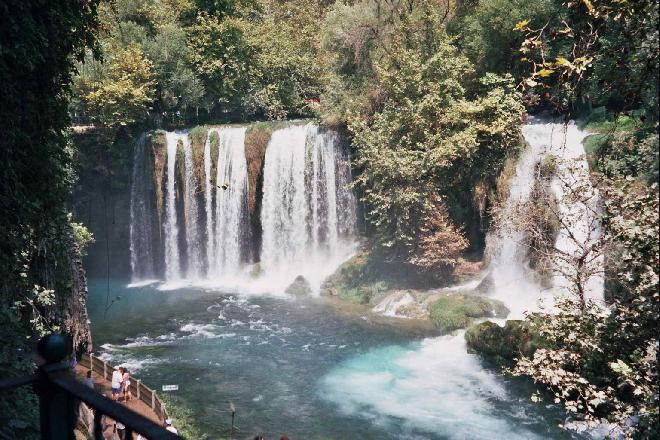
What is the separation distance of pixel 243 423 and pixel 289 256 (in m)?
15.8

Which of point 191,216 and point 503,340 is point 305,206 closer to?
point 191,216

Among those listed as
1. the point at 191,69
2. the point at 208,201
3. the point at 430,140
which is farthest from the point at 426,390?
the point at 191,69

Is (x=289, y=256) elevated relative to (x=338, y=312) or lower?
elevated

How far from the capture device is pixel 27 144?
858cm

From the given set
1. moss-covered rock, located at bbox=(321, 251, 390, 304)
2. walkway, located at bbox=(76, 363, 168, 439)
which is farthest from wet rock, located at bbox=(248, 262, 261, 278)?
walkway, located at bbox=(76, 363, 168, 439)

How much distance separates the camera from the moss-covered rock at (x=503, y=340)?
16578 millimetres

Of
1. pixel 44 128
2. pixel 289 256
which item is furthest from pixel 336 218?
pixel 44 128

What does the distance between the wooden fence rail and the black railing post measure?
36.8 feet

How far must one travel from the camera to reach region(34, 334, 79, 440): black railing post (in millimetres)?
2477

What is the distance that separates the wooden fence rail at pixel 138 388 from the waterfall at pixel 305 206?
13.6 metres

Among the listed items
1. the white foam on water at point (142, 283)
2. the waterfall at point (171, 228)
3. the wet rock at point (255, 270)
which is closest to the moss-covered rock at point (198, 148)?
the waterfall at point (171, 228)

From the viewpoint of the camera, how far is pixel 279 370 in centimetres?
1767

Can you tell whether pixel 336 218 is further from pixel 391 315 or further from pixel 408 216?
pixel 391 315

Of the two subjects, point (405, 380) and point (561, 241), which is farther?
point (561, 241)
